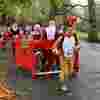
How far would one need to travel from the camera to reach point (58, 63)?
1391 millimetres

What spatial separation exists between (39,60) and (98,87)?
0.40 meters

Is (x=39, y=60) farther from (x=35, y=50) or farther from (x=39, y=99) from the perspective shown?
(x=39, y=99)

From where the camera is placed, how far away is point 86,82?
145cm

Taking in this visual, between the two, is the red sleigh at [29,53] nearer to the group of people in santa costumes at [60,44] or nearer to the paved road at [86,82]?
the group of people in santa costumes at [60,44]

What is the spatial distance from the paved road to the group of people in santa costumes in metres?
0.04

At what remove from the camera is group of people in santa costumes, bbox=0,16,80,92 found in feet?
4.38

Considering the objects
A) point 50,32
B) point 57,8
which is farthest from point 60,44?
point 57,8

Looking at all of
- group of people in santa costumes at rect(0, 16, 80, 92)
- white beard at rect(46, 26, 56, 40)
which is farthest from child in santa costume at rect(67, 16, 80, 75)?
white beard at rect(46, 26, 56, 40)

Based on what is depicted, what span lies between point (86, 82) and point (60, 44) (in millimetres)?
289

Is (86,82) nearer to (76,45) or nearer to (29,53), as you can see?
(76,45)

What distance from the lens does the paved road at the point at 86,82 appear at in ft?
4.61

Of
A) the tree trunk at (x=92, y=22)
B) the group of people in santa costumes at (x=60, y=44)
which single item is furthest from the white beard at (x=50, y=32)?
the tree trunk at (x=92, y=22)

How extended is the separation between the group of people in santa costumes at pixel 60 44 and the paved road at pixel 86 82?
0.14 ft

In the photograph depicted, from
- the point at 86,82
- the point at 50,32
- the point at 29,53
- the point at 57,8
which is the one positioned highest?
the point at 57,8
